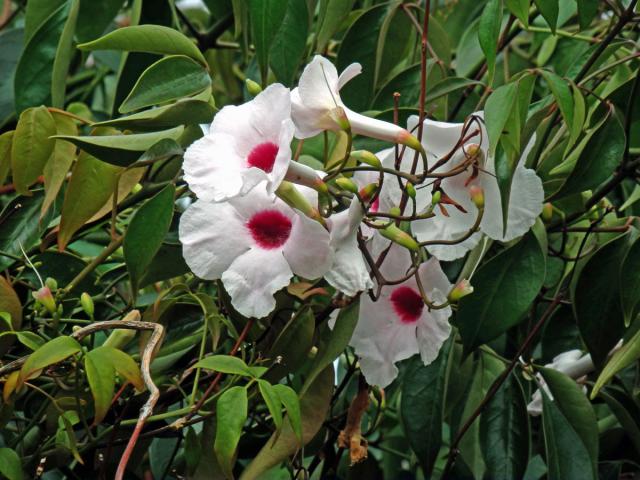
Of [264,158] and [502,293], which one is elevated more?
[264,158]

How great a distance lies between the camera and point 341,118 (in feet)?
2.61

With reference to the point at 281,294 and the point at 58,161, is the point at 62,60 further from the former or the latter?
the point at 281,294

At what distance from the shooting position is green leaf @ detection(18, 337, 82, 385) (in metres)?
0.78

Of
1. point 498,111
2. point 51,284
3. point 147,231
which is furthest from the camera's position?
point 51,284

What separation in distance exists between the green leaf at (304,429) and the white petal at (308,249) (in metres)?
0.14

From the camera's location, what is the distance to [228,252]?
82 cm

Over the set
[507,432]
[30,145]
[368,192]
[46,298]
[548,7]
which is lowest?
[507,432]

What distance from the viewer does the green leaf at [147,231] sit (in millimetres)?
871

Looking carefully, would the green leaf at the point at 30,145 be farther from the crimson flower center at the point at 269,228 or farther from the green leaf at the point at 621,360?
the green leaf at the point at 621,360

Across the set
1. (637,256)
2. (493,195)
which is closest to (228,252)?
(493,195)

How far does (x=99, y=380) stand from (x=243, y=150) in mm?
203

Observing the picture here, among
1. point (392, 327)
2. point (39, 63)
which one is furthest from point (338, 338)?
point (39, 63)

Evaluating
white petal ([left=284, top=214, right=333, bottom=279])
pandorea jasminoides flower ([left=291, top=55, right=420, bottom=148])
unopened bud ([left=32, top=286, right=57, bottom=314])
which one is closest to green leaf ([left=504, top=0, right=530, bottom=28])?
pandorea jasminoides flower ([left=291, top=55, right=420, bottom=148])

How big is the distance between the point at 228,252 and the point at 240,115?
0.10m
